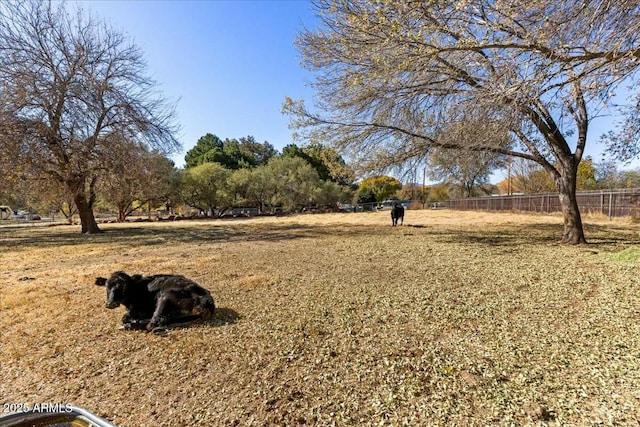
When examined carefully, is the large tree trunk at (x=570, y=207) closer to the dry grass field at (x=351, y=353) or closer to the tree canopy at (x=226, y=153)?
the dry grass field at (x=351, y=353)

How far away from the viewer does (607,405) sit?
1744 millimetres

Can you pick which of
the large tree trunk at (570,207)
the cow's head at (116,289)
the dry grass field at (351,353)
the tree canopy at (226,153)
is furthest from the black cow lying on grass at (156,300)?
the tree canopy at (226,153)

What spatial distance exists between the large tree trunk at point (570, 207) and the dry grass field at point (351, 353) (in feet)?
10.7

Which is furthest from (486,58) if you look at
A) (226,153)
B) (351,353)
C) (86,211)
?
(226,153)

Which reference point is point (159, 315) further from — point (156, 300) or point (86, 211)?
point (86, 211)

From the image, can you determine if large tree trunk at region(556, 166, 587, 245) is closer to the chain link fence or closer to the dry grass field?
the dry grass field

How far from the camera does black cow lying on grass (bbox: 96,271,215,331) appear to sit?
3.02m

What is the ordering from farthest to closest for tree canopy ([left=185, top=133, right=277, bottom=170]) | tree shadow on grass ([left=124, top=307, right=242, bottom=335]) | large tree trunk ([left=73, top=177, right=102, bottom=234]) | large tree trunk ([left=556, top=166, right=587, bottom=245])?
tree canopy ([left=185, top=133, right=277, bottom=170]) < large tree trunk ([left=73, top=177, right=102, bottom=234]) < large tree trunk ([left=556, top=166, right=587, bottom=245]) < tree shadow on grass ([left=124, top=307, right=242, bottom=335])

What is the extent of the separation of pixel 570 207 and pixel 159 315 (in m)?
9.33

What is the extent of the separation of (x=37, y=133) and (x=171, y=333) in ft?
42.3

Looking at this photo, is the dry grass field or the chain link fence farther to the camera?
the chain link fence

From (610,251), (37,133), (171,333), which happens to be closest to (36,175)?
(37,133)

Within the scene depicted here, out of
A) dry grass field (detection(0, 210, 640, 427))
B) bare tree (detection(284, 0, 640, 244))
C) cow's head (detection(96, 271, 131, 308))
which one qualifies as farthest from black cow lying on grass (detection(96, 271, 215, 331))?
bare tree (detection(284, 0, 640, 244))

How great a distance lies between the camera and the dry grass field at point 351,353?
179cm
